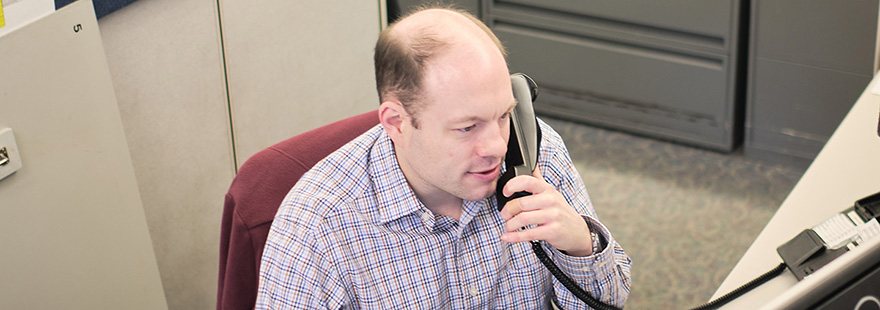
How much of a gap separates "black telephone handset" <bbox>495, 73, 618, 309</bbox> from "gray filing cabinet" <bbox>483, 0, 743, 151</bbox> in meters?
1.49

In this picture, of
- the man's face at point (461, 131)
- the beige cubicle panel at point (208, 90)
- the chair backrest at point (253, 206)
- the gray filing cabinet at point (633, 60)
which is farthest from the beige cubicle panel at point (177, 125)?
the gray filing cabinet at point (633, 60)

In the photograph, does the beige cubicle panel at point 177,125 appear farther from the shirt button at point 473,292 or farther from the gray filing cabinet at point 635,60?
the gray filing cabinet at point 635,60

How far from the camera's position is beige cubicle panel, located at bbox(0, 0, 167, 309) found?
1357 mm

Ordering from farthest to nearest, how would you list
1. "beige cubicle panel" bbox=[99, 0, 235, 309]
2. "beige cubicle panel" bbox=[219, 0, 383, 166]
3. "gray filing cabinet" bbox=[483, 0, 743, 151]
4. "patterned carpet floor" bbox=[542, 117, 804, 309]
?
"gray filing cabinet" bbox=[483, 0, 743, 151] → "patterned carpet floor" bbox=[542, 117, 804, 309] → "beige cubicle panel" bbox=[219, 0, 383, 166] → "beige cubicle panel" bbox=[99, 0, 235, 309]

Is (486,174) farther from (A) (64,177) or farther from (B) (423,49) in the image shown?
(A) (64,177)

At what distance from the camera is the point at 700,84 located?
8.89 feet

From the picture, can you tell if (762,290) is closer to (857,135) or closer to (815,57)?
(857,135)

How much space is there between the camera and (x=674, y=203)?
2.65 metres

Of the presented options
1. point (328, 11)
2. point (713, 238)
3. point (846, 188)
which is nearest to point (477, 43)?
point (846, 188)

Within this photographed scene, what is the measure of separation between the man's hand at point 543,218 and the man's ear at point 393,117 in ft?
0.52

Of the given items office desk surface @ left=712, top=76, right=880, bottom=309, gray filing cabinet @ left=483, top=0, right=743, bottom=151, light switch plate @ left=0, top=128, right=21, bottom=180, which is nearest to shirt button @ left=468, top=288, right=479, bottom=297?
office desk surface @ left=712, top=76, right=880, bottom=309

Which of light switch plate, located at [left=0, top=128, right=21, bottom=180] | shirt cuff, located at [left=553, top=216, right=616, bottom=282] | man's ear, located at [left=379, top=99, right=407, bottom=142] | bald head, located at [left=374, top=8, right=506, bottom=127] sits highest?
bald head, located at [left=374, top=8, right=506, bottom=127]

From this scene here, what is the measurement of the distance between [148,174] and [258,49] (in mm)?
389

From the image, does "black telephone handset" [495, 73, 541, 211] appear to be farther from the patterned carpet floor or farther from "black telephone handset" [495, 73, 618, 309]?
the patterned carpet floor
